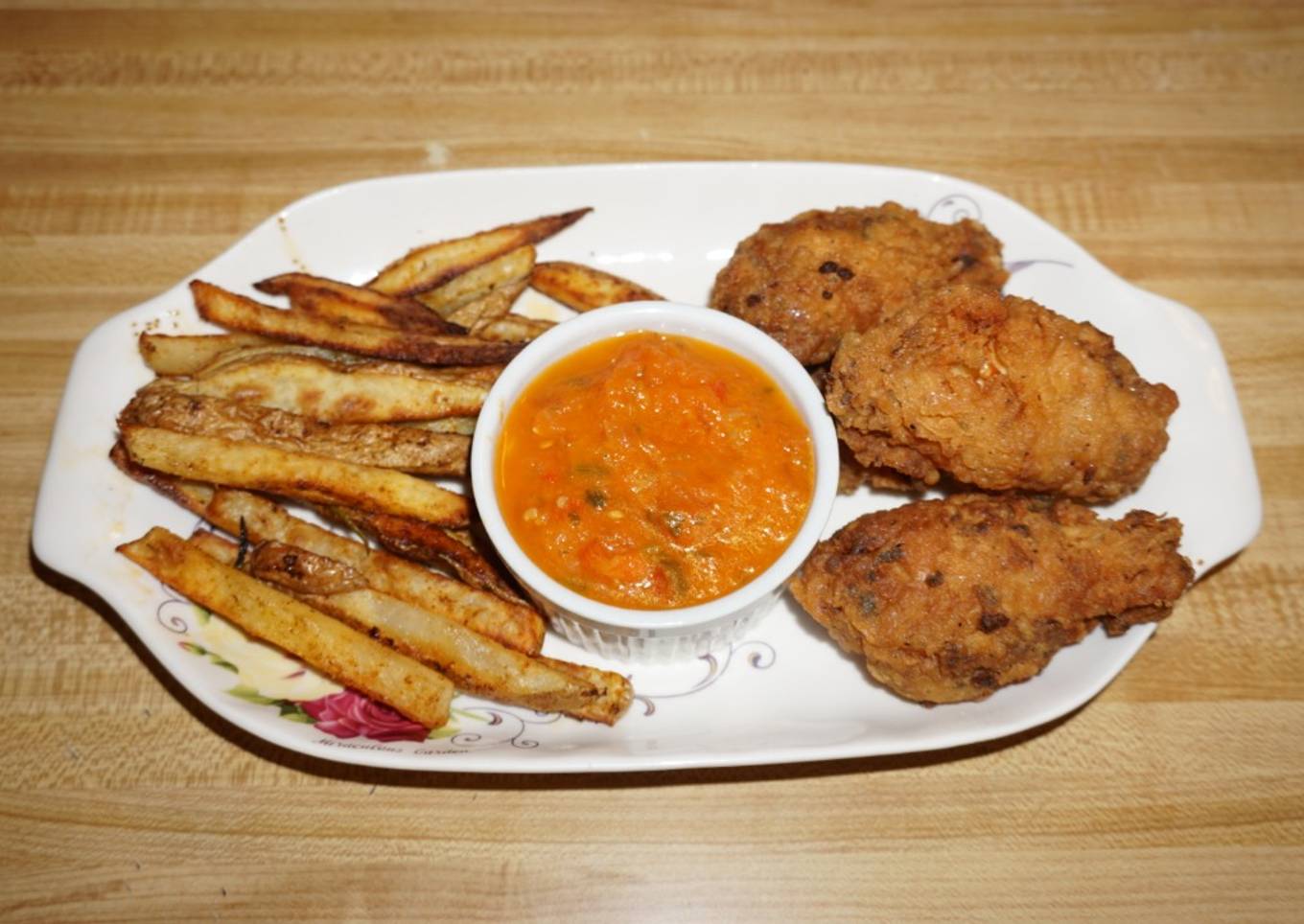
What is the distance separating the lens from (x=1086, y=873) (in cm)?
296

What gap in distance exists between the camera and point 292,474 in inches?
113

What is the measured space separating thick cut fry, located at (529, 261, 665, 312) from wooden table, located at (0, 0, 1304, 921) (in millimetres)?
1098

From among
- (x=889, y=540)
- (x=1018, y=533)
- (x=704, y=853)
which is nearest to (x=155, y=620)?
(x=704, y=853)

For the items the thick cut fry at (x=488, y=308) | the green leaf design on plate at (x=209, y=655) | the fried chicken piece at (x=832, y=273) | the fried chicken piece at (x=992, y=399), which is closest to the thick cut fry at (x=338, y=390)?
the thick cut fry at (x=488, y=308)

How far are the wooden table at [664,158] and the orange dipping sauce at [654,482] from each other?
0.78m

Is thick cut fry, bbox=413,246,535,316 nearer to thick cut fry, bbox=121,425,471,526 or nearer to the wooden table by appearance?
thick cut fry, bbox=121,425,471,526

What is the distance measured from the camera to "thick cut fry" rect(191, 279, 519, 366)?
310 centimetres

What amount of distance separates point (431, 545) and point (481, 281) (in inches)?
38.7

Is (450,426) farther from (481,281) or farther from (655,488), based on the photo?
(655,488)

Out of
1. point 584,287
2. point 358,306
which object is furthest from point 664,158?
point 358,306

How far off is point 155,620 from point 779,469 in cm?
186

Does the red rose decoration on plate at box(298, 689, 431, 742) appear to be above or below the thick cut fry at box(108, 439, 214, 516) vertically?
below

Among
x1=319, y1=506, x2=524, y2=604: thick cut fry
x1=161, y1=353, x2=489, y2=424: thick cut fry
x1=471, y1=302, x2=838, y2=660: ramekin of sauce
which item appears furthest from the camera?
x1=161, y1=353, x2=489, y2=424: thick cut fry

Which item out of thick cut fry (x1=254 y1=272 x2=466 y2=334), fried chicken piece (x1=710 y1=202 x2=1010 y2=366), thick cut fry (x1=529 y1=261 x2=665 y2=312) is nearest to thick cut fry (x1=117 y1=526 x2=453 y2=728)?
thick cut fry (x1=254 y1=272 x2=466 y2=334)
